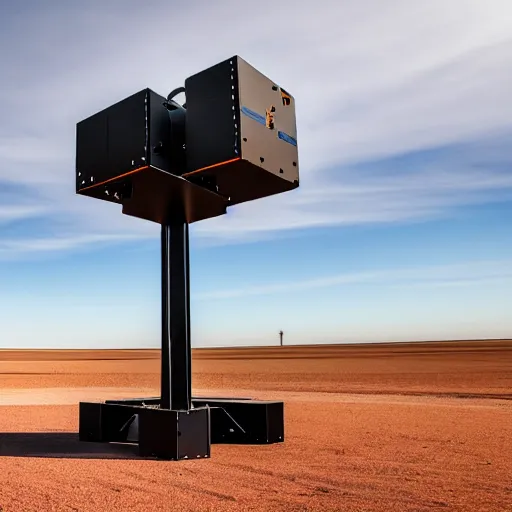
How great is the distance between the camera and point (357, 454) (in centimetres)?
782

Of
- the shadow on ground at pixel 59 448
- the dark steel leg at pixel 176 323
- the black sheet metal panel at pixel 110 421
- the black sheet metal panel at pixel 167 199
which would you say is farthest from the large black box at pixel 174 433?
the black sheet metal panel at pixel 167 199

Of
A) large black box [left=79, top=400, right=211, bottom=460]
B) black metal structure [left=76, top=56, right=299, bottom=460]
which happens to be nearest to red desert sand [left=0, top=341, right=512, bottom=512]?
large black box [left=79, top=400, right=211, bottom=460]

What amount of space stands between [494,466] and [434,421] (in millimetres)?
4125

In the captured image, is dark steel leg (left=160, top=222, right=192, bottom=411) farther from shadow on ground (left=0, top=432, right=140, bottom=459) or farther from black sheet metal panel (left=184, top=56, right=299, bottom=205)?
black sheet metal panel (left=184, top=56, right=299, bottom=205)

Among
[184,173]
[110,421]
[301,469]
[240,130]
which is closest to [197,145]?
[184,173]

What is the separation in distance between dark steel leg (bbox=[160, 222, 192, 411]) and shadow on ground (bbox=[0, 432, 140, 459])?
2.77 feet

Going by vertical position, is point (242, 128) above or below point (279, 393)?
above

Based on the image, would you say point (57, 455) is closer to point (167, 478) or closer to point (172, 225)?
point (167, 478)

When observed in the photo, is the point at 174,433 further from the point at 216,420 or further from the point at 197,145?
the point at 197,145

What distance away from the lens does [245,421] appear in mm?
8719

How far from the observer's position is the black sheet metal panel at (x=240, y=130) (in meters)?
7.04

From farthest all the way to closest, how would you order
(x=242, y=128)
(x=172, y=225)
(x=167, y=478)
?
(x=172, y=225) → (x=242, y=128) → (x=167, y=478)

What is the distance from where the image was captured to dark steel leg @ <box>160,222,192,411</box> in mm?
7992

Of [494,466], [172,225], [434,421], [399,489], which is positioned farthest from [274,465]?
[434,421]
